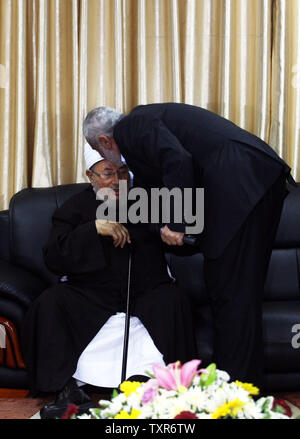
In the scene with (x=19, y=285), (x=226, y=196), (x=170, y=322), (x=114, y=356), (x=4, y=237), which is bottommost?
(x=114, y=356)

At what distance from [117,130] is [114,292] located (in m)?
0.79

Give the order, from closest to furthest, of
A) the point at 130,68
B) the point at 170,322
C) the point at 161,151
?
1. the point at 161,151
2. the point at 170,322
3. the point at 130,68

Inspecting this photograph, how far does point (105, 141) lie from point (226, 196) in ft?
1.86

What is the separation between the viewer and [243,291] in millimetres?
2473

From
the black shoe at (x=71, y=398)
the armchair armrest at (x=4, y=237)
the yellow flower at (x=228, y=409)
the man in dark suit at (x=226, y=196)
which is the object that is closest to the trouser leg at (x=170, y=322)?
the man in dark suit at (x=226, y=196)

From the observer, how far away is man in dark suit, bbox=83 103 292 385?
2410 millimetres

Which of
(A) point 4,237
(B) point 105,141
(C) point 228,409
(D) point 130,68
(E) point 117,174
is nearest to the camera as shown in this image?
(C) point 228,409

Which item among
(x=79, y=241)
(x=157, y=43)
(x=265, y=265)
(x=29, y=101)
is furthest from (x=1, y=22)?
(x=265, y=265)

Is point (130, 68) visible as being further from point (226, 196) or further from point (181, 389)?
point (181, 389)

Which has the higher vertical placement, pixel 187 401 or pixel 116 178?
pixel 116 178

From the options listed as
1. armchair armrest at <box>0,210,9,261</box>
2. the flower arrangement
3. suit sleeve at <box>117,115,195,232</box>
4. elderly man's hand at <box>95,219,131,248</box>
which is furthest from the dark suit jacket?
the flower arrangement

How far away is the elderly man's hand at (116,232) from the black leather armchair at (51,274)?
292mm

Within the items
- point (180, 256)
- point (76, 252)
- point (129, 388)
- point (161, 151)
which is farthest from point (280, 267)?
point (129, 388)

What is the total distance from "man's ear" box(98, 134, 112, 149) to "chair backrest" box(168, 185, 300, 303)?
0.87 metres
